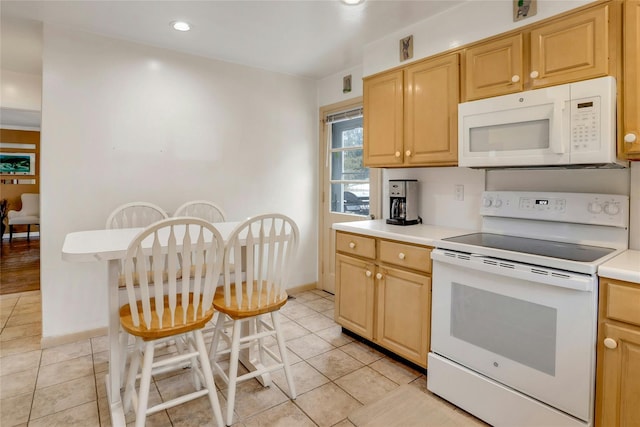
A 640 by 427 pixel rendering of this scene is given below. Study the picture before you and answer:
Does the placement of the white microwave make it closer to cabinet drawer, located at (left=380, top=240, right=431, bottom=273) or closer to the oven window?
cabinet drawer, located at (left=380, top=240, right=431, bottom=273)

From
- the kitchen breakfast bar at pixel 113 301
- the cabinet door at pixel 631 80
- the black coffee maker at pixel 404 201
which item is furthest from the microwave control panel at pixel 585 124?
the kitchen breakfast bar at pixel 113 301

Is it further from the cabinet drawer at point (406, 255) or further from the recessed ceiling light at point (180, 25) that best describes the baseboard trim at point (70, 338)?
the recessed ceiling light at point (180, 25)

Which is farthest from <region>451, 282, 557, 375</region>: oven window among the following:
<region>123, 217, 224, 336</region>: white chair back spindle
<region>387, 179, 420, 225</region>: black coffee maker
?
<region>123, 217, 224, 336</region>: white chair back spindle

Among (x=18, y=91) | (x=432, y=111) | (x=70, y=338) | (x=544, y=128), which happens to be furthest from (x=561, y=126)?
(x=18, y=91)

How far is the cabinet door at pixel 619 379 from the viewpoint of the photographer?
1380 millimetres

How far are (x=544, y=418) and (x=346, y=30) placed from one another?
8.93 feet

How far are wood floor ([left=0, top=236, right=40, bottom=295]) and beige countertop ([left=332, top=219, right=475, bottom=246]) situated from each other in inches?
155

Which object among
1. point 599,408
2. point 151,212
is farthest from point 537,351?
point 151,212

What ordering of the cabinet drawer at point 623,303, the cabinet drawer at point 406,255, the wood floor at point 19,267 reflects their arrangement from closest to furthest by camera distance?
the cabinet drawer at point 623,303, the cabinet drawer at point 406,255, the wood floor at point 19,267

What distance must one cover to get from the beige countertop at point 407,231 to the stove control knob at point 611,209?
75 centimetres

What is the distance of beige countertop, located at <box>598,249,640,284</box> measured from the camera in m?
1.37

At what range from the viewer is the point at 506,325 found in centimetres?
174

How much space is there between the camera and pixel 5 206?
23.1 feet

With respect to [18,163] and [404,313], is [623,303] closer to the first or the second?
A: [404,313]
